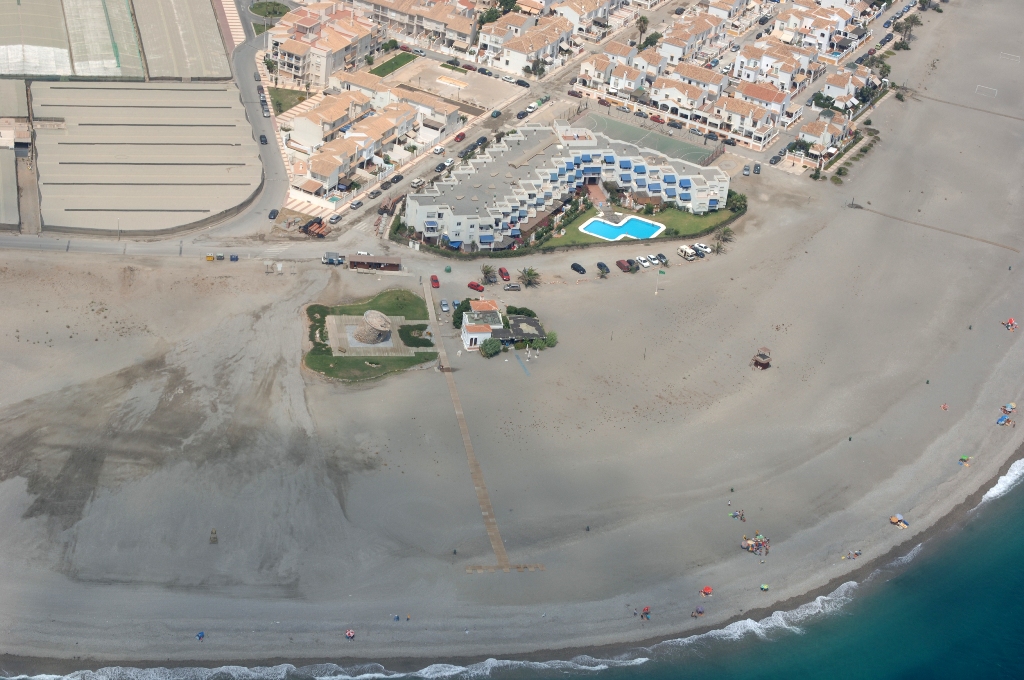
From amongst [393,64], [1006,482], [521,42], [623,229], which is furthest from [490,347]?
[521,42]

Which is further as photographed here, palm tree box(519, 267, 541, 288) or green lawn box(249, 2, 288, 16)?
green lawn box(249, 2, 288, 16)

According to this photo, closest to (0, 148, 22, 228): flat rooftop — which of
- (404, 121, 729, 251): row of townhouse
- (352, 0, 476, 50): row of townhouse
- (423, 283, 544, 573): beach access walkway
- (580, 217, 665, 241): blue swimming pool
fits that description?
(404, 121, 729, 251): row of townhouse

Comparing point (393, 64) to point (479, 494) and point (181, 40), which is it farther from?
point (479, 494)

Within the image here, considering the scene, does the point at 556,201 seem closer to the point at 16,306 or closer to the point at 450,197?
the point at 450,197

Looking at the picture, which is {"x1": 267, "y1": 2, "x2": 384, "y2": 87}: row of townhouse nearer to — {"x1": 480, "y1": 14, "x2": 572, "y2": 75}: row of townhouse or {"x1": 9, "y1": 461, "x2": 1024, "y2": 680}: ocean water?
{"x1": 480, "y1": 14, "x2": 572, "y2": 75}: row of townhouse

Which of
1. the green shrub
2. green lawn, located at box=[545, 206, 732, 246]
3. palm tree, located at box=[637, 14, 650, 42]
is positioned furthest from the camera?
palm tree, located at box=[637, 14, 650, 42]

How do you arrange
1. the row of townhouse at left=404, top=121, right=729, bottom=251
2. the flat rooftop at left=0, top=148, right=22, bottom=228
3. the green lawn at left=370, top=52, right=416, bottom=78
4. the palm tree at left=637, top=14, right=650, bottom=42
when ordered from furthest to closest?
the palm tree at left=637, top=14, right=650, bottom=42, the green lawn at left=370, top=52, right=416, bottom=78, the row of townhouse at left=404, top=121, right=729, bottom=251, the flat rooftop at left=0, top=148, right=22, bottom=228
